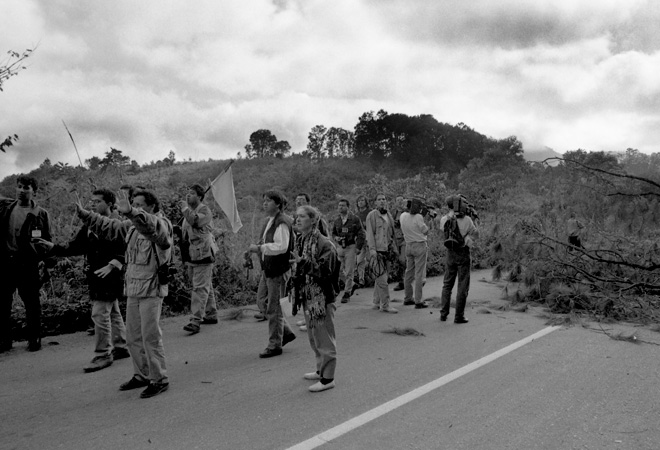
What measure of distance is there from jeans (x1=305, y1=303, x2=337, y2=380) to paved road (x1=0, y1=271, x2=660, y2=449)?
21cm

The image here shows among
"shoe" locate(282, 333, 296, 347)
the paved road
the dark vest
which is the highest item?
the dark vest

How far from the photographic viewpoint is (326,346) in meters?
5.27

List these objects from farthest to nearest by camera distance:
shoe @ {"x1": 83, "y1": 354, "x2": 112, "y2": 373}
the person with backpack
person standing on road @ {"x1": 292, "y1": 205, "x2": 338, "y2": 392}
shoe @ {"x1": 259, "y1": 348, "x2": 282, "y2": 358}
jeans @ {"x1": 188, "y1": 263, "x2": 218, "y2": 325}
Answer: the person with backpack, jeans @ {"x1": 188, "y1": 263, "x2": 218, "y2": 325}, shoe @ {"x1": 259, "y1": 348, "x2": 282, "y2": 358}, shoe @ {"x1": 83, "y1": 354, "x2": 112, "y2": 373}, person standing on road @ {"x1": 292, "y1": 205, "x2": 338, "y2": 392}

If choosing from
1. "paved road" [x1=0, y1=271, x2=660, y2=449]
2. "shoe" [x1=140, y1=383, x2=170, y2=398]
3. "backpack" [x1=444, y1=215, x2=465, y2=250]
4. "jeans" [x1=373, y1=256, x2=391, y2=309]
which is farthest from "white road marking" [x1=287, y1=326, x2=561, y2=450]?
"jeans" [x1=373, y1=256, x2=391, y2=309]

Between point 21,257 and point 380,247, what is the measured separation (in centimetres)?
567

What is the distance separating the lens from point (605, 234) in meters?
4.11

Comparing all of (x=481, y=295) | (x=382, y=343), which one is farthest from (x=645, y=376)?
(x=481, y=295)

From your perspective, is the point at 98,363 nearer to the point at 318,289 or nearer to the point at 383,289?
the point at 318,289

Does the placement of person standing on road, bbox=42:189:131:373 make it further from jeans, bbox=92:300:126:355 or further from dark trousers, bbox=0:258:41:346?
dark trousers, bbox=0:258:41:346

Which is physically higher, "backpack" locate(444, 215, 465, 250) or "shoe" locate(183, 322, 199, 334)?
"backpack" locate(444, 215, 465, 250)

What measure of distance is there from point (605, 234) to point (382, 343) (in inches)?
142

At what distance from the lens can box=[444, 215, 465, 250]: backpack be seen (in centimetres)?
850

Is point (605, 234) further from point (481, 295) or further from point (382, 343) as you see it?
point (481, 295)

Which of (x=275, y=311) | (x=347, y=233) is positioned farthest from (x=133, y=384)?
(x=347, y=233)
